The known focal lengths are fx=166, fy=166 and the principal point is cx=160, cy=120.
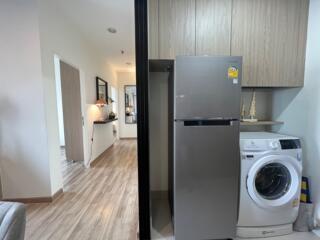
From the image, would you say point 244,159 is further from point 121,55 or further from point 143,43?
point 121,55

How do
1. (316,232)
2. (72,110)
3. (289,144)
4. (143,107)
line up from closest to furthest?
(143,107) → (289,144) → (316,232) → (72,110)

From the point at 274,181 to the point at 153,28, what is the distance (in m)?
2.01

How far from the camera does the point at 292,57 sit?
1818mm

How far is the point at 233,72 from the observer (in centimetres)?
146

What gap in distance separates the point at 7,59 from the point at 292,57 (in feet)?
11.1

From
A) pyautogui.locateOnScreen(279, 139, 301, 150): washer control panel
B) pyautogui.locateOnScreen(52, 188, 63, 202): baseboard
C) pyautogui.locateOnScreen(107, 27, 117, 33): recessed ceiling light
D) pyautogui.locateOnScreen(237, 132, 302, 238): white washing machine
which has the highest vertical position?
pyautogui.locateOnScreen(107, 27, 117, 33): recessed ceiling light

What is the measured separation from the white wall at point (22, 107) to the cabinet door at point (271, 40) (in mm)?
2431

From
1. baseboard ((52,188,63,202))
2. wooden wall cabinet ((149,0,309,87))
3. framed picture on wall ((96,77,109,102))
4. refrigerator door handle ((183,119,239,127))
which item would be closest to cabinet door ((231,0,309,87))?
wooden wall cabinet ((149,0,309,87))

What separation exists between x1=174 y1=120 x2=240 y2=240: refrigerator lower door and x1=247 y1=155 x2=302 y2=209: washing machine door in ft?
0.57

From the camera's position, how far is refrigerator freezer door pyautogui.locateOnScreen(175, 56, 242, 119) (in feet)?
4.73

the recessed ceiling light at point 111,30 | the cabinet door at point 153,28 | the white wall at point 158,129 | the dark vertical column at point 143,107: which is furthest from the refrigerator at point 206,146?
the recessed ceiling light at point 111,30

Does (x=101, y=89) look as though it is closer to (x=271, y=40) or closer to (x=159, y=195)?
(x=159, y=195)

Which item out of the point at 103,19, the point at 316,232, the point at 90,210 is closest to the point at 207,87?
the point at 316,232

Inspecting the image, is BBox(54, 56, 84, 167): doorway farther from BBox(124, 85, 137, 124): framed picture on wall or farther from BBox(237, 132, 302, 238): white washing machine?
BBox(237, 132, 302, 238): white washing machine
